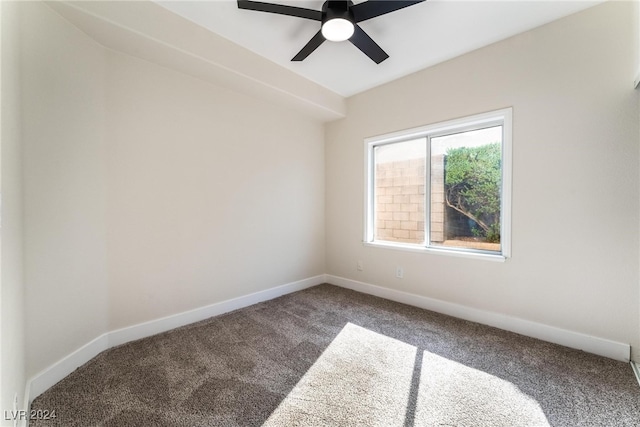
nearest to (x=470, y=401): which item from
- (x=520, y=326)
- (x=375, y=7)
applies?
(x=520, y=326)

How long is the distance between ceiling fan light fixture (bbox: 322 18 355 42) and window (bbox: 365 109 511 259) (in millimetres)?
1385

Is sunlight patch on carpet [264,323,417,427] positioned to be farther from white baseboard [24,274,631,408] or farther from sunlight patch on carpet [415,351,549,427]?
white baseboard [24,274,631,408]

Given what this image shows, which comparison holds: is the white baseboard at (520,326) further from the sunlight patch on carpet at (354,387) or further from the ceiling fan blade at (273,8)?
the ceiling fan blade at (273,8)

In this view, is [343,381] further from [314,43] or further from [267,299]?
[314,43]

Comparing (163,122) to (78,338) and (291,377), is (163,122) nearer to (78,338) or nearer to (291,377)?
(78,338)

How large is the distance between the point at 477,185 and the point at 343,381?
2157mm

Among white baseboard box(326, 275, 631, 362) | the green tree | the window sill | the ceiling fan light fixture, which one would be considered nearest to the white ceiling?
the ceiling fan light fixture

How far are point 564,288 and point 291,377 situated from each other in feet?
7.21

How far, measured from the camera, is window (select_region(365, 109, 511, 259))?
2.41 metres

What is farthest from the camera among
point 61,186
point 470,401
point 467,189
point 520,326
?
point 467,189

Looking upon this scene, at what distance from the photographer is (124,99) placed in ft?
6.73

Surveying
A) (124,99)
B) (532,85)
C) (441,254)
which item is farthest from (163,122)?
(532,85)

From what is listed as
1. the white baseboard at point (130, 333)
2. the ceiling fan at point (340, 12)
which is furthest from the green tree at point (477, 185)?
the white baseboard at point (130, 333)

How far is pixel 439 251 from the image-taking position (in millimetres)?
2695
